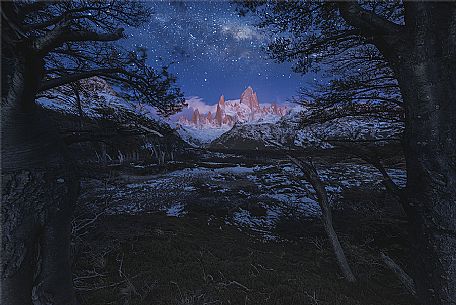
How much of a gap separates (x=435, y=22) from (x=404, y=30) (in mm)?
255

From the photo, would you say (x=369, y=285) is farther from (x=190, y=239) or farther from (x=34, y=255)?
(x=34, y=255)

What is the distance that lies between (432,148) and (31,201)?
3933 millimetres

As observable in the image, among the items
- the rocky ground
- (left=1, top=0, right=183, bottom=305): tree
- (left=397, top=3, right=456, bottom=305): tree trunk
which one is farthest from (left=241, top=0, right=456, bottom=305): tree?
(left=1, top=0, right=183, bottom=305): tree

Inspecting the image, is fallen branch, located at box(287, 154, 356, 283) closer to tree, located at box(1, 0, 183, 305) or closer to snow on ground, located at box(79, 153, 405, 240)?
snow on ground, located at box(79, 153, 405, 240)

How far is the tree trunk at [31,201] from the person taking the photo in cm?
188

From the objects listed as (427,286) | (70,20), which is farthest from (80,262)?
(427,286)

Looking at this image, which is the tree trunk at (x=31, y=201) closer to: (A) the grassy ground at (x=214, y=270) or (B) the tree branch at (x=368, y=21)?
(A) the grassy ground at (x=214, y=270)

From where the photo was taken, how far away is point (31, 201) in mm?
2002

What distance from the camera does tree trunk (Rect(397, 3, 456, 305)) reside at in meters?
2.11

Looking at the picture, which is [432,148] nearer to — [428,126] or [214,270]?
[428,126]

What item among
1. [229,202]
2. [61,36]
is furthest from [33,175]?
[229,202]

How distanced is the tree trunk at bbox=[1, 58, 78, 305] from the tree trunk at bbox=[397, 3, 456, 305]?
3742 mm

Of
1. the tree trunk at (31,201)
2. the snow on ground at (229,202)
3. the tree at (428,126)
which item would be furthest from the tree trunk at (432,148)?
the snow on ground at (229,202)

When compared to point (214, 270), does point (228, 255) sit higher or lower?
lower
